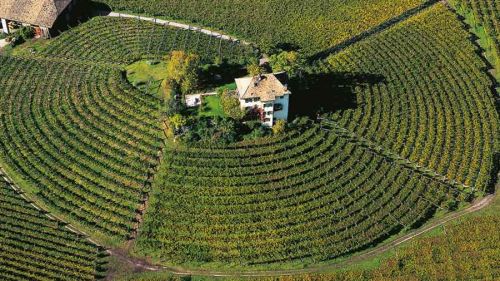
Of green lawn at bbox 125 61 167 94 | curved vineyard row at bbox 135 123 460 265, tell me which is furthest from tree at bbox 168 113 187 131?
green lawn at bbox 125 61 167 94

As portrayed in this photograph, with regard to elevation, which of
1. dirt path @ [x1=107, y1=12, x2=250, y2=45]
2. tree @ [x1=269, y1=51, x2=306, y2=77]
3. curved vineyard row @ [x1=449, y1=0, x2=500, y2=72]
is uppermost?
curved vineyard row @ [x1=449, y1=0, x2=500, y2=72]

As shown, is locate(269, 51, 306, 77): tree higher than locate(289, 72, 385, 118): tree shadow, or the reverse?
locate(269, 51, 306, 77): tree

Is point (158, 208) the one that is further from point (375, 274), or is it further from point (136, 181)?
point (375, 274)

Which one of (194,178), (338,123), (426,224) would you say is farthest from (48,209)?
(426,224)

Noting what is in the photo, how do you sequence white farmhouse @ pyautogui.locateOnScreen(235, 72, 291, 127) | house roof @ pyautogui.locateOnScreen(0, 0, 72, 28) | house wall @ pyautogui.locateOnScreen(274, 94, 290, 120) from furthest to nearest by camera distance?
house roof @ pyautogui.locateOnScreen(0, 0, 72, 28), house wall @ pyautogui.locateOnScreen(274, 94, 290, 120), white farmhouse @ pyautogui.locateOnScreen(235, 72, 291, 127)

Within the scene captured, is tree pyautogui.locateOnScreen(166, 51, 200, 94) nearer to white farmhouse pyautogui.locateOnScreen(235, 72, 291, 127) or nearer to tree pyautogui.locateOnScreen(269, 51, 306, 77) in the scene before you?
white farmhouse pyautogui.locateOnScreen(235, 72, 291, 127)

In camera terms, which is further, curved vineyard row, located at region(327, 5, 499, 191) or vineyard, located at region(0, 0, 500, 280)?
curved vineyard row, located at region(327, 5, 499, 191)
